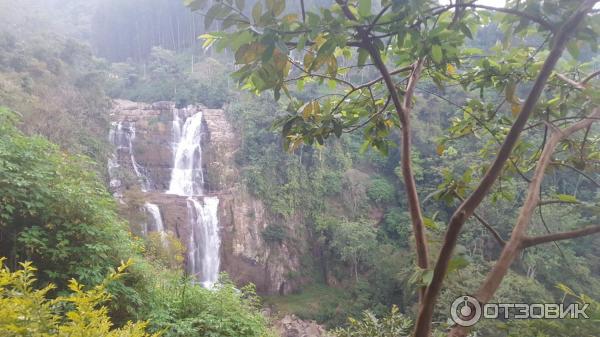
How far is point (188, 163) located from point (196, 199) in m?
1.95

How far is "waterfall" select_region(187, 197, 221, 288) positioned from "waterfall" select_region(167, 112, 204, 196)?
1.23m

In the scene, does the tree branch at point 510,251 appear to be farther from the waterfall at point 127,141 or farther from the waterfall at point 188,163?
the waterfall at point 127,141


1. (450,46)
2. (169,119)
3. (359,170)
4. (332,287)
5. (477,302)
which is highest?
(169,119)

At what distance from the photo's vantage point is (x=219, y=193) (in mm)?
12258

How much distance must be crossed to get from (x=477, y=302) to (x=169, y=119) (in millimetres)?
14204

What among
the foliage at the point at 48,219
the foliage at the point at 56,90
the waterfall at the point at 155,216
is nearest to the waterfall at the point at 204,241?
the waterfall at the point at 155,216

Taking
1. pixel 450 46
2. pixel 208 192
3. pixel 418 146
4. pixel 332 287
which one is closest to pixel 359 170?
pixel 418 146

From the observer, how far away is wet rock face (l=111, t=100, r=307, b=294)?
11023mm

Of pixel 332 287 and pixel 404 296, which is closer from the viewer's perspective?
pixel 404 296

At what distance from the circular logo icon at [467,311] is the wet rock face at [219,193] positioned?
1010 centimetres

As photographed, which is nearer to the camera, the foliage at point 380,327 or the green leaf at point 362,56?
the green leaf at point 362,56

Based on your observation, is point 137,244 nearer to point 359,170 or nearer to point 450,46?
point 450,46

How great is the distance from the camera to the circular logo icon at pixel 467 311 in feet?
2.08

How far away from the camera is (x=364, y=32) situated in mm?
636
